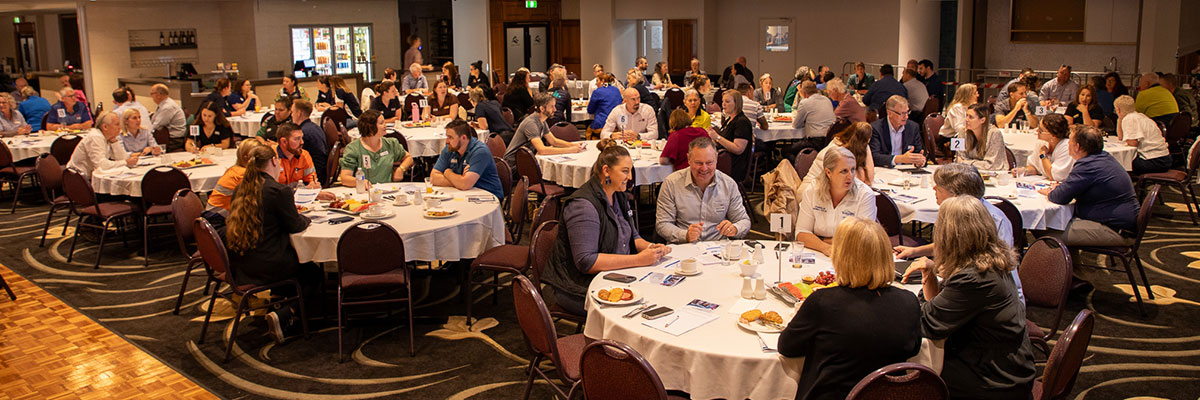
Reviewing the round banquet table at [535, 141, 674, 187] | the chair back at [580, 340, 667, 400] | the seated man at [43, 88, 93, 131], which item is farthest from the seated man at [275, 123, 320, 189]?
the seated man at [43, 88, 93, 131]

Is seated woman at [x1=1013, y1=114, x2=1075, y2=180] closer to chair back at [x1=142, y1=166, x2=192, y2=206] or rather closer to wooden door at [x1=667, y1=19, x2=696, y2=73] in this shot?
chair back at [x1=142, y1=166, x2=192, y2=206]

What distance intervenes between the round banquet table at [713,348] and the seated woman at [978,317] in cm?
9

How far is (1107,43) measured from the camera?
55.5 ft

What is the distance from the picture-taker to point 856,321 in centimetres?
332

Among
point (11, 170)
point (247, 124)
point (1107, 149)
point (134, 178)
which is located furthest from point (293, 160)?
point (1107, 149)

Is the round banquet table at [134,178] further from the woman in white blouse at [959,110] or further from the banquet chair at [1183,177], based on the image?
the banquet chair at [1183,177]

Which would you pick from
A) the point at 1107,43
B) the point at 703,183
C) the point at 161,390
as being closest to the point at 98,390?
the point at 161,390

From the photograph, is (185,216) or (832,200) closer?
(832,200)

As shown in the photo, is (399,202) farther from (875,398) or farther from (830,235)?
(875,398)

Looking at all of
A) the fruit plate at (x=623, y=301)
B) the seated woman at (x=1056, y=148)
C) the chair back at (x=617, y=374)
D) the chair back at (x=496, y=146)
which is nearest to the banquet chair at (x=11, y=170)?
the chair back at (x=496, y=146)

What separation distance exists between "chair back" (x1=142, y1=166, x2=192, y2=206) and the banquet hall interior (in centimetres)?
2

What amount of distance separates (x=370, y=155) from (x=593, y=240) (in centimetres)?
338

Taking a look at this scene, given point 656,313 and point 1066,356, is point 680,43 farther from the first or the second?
point 1066,356

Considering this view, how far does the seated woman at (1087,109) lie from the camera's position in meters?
10.3
